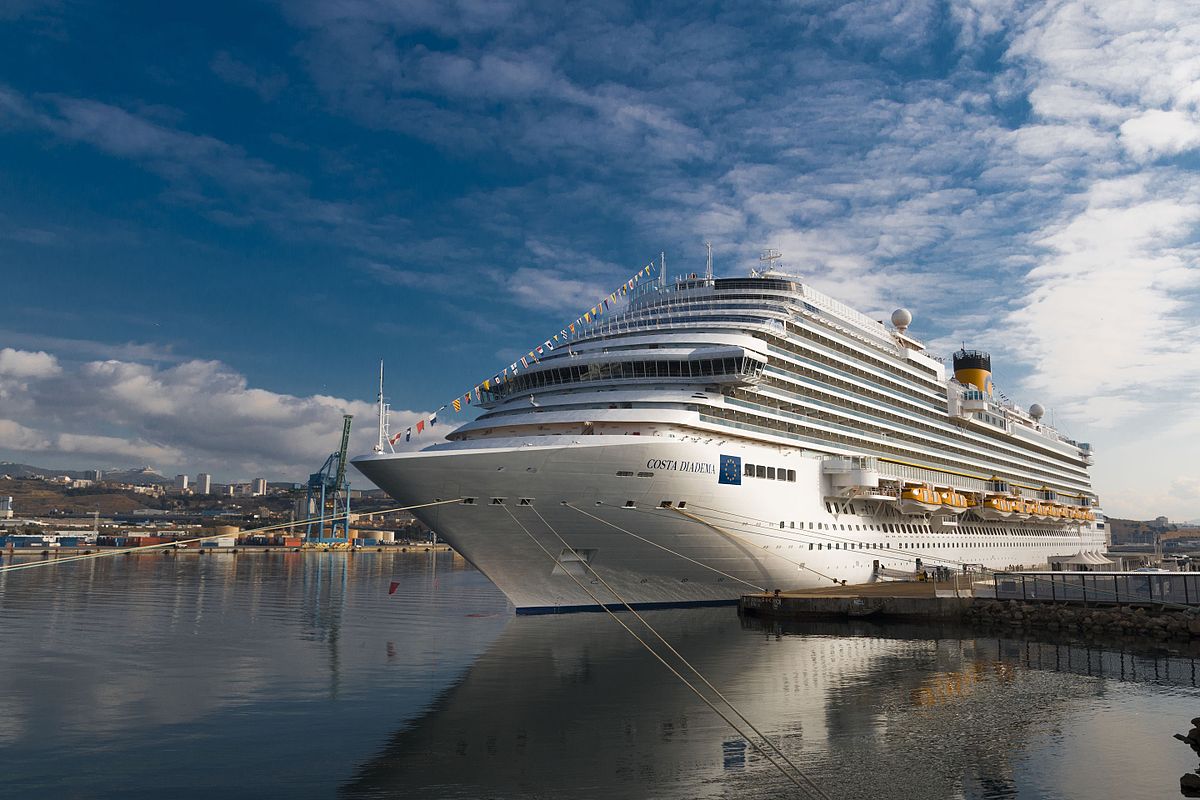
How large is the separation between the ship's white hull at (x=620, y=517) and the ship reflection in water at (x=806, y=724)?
2.98 meters

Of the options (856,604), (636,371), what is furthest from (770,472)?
(856,604)

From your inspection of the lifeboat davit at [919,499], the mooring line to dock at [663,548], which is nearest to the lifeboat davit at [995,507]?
the lifeboat davit at [919,499]

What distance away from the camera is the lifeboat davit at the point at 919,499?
39125mm

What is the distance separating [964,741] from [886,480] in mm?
23318

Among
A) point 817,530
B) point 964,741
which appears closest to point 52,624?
point 817,530

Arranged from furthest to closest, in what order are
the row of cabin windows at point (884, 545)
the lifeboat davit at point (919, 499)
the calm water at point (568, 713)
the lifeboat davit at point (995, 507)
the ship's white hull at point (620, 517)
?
the lifeboat davit at point (995, 507), the lifeboat davit at point (919, 499), the row of cabin windows at point (884, 545), the ship's white hull at point (620, 517), the calm water at point (568, 713)

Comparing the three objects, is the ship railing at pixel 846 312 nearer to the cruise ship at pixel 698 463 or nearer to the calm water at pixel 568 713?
the cruise ship at pixel 698 463

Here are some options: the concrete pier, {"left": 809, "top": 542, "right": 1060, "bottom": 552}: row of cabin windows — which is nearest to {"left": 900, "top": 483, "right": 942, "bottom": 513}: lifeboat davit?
{"left": 809, "top": 542, "right": 1060, "bottom": 552}: row of cabin windows

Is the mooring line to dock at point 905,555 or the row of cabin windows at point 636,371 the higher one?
the row of cabin windows at point 636,371

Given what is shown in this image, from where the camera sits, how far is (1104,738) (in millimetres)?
15984

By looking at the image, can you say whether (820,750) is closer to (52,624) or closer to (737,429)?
(737,429)

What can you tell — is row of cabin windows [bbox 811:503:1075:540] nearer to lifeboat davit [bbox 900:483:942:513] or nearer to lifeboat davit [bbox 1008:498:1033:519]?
lifeboat davit [bbox 900:483:942:513]

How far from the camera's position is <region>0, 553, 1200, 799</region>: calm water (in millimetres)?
13078

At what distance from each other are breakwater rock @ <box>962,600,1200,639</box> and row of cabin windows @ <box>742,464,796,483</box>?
10424 millimetres
